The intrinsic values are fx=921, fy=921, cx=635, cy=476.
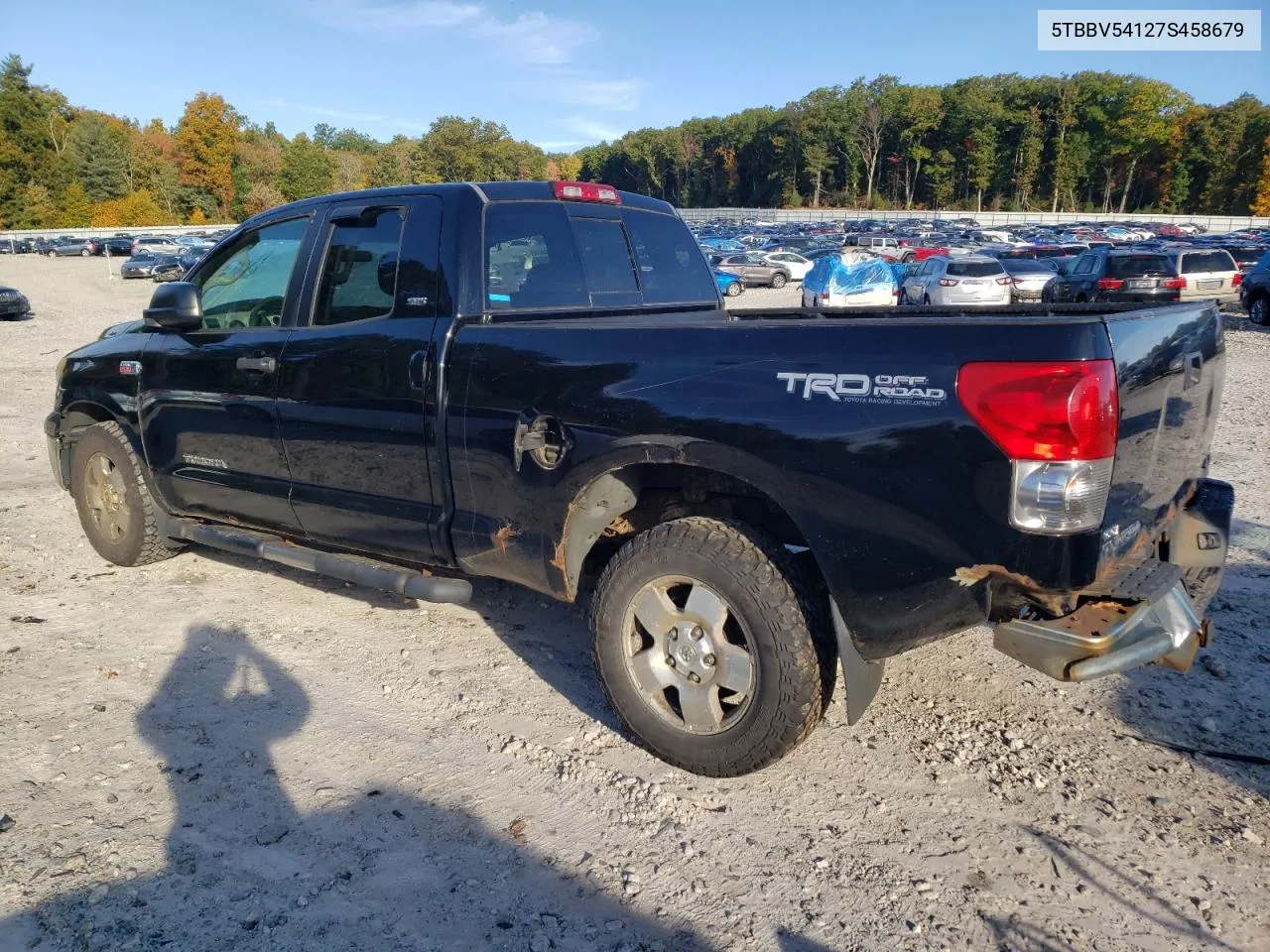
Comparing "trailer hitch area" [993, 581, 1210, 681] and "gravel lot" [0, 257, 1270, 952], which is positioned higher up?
"trailer hitch area" [993, 581, 1210, 681]

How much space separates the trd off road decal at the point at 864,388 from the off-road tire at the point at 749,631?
1.89 ft

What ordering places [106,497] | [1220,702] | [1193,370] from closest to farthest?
1. [1193,370]
2. [1220,702]
3. [106,497]

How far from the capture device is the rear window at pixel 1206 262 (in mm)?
21781

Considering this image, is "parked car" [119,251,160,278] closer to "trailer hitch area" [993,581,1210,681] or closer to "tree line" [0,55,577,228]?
"tree line" [0,55,577,228]

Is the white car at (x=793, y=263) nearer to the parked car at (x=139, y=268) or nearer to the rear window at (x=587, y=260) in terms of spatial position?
the parked car at (x=139, y=268)

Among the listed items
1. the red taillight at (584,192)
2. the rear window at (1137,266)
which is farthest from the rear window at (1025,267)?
the red taillight at (584,192)

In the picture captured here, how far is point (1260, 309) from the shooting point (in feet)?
65.1

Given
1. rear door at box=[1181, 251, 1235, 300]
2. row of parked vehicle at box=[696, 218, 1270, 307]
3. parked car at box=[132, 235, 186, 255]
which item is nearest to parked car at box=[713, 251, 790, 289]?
row of parked vehicle at box=[696, 218, 1270, 307]

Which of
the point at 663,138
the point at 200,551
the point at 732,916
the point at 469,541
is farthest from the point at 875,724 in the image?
the point at 663,138

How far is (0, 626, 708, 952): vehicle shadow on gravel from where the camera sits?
255 centimetres

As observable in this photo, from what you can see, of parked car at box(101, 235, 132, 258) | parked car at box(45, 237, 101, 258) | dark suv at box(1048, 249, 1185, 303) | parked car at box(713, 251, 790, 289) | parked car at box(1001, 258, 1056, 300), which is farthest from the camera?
parked car at box(45, 237, 101, 258)

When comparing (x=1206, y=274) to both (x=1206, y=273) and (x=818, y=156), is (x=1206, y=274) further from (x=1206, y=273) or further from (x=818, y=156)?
(x=818, y=156)

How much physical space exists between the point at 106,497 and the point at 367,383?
Answer: 8.56 feet

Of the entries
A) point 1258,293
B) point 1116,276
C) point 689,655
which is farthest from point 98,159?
point 689,655
